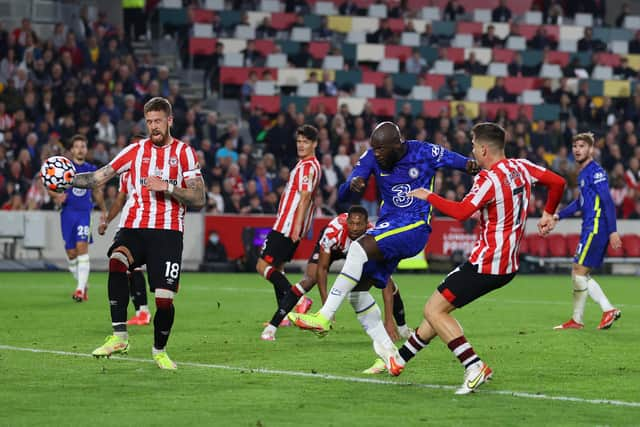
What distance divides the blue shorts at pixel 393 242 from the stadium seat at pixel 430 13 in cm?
2743

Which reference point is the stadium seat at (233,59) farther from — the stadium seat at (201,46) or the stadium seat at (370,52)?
the stadium seat at (370,52)

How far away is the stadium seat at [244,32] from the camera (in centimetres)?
3272

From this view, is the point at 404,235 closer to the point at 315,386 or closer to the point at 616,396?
the point at 315,386

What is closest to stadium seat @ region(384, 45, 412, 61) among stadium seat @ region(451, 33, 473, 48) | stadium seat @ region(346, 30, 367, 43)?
stadium seat @ region(346, 30, 367, 43)

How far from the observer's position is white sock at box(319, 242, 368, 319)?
32.0 ft

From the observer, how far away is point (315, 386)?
9047 millimetres

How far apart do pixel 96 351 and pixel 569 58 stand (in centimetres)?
2864

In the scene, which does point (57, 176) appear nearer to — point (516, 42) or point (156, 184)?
point (156, 184)

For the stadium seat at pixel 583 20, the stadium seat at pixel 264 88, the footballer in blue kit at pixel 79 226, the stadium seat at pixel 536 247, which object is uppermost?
the stadium seat at pixel 583 20

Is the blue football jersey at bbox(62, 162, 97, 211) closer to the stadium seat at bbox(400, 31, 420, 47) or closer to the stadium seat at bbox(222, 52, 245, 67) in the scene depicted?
the stadium seat at bbox(222, 52, 245, 67)

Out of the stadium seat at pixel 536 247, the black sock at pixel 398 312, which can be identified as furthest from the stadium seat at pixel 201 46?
the black sock at pixel 398 312

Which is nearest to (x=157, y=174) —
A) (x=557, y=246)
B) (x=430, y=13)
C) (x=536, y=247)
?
(x=536, y=247)

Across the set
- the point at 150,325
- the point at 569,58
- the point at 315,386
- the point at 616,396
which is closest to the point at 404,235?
the point at 315,386

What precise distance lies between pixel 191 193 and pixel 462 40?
2717 centimetres
